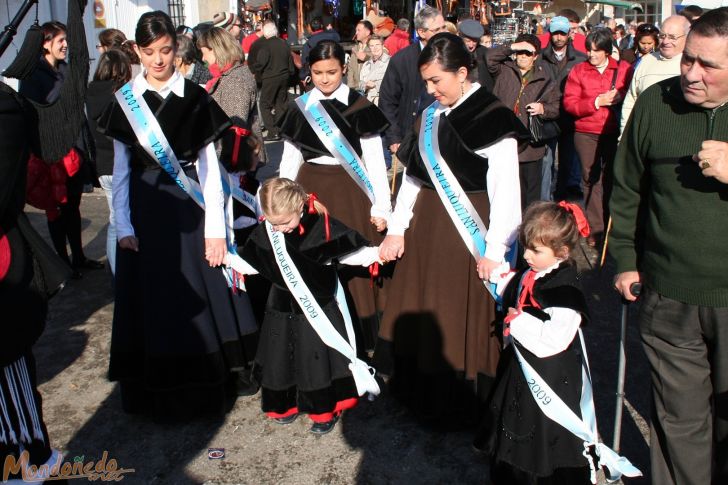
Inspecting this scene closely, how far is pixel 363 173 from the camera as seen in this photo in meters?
4.07

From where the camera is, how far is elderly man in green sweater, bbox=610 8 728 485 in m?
2.39

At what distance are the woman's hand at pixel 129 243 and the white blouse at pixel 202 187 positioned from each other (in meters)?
0.02

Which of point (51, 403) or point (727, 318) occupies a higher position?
point (727, 318)

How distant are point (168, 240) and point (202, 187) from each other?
1.00 ft

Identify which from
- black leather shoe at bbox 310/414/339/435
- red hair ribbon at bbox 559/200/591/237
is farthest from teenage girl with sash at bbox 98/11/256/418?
red hair ribbon at bbox 559/200/591/237

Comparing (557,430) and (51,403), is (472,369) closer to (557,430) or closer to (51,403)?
(557,430)

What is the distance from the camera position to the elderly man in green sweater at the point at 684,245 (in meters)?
2.39

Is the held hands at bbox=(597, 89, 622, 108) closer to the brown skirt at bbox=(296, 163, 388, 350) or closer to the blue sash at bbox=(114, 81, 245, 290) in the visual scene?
the brown skirt at bbox=(296, 163, 388, 350)

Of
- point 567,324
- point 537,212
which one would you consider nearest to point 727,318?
point 567,324

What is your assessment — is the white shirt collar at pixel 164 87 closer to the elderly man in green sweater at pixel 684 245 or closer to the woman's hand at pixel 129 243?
the woman's hand at pixel 129 243

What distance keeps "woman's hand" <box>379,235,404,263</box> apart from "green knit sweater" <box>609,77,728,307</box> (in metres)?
1.19

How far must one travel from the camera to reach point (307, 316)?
3449mm

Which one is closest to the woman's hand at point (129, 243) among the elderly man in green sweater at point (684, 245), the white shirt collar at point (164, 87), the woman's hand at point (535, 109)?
the white shirt collar at point (164, 87)

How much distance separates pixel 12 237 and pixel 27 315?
0.85ft
